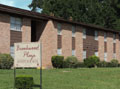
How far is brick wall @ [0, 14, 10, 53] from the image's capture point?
80.9 feet

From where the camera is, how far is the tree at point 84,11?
5578 cm

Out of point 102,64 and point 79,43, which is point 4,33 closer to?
point 79,43

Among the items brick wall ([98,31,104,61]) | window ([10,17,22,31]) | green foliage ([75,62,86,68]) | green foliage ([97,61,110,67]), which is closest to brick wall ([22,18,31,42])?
window ([10,17,22,31])

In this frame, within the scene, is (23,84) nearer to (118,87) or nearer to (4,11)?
(118,87)

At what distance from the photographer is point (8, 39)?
2547 centimetres

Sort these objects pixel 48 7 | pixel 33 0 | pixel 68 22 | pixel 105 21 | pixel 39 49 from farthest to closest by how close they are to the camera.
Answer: pixel 33 0 → pixel 105 21 → pixel 48 7 → pixel 68 22 → pixel 39 49

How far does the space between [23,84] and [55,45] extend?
20.9 m

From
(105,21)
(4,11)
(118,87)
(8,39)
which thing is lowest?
(118,87)

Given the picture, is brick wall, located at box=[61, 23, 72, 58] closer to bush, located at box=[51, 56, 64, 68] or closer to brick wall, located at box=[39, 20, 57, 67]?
brick wall, located at box=[39, 20, 57, 67]

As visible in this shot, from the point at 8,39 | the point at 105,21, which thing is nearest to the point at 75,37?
the point at 8,39

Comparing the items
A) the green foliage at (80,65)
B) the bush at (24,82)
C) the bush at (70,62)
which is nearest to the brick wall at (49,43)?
the bush at (70,62)

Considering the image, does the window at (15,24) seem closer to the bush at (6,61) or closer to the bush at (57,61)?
the bush at (6,61)

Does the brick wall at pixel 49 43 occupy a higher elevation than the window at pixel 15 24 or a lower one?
lower

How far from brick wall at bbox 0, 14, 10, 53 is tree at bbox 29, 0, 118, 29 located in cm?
2952
